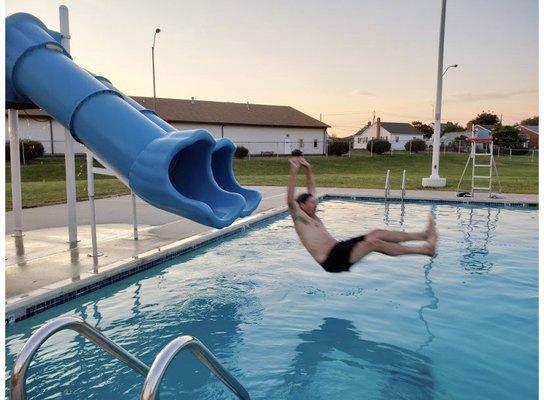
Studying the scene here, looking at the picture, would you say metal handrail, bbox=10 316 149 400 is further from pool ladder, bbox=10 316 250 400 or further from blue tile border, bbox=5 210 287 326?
blue tile border, bbox=5 210 287 326

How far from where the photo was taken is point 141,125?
4.25m

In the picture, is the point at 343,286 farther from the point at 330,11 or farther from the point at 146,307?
the point at 330,11

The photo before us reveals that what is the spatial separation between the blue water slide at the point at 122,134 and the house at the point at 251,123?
34996 mm

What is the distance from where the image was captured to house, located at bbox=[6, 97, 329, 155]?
138 ft

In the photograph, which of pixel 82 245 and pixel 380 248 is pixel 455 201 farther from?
pixel 82 245

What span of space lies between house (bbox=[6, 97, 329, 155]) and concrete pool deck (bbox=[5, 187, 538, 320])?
28.6 meters

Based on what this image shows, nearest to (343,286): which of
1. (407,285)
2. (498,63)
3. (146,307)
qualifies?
(407,285)

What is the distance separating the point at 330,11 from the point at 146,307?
10971 mm

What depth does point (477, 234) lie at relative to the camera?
1086 cm

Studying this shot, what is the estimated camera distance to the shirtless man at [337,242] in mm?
4988

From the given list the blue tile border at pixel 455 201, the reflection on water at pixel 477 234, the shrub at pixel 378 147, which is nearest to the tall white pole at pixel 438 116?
the blue tile border at pixel 455 201

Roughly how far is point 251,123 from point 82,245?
120ft

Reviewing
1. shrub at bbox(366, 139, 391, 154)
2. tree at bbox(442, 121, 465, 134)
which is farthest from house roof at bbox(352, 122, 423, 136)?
shrub at bbox(366, 139, 391, 154)

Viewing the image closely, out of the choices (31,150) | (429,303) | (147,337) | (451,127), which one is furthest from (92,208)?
(451,127)
